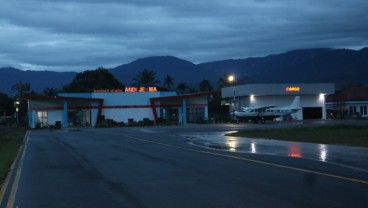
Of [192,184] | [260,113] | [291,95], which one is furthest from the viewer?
[291,95]

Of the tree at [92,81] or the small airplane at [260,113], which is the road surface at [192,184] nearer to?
the small airplane at [260,113]

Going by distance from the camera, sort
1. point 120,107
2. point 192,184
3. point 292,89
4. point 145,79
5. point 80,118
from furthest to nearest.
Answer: point 145,79
point 80,118
point 292,89
point 120,107
point 192,184

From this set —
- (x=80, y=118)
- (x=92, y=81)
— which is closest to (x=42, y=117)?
(x=80, y=118)

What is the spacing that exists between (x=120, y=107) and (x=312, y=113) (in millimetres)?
31299

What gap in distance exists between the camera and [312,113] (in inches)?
3625

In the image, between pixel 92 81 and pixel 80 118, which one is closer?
pixel 80 118

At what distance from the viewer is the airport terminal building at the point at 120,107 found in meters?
86.2

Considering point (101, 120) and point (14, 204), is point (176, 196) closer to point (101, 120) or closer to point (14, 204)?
point (14, 204)

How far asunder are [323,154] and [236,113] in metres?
57.1

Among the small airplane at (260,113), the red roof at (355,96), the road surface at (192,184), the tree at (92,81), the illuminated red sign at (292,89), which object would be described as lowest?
the road surface at (192,184)

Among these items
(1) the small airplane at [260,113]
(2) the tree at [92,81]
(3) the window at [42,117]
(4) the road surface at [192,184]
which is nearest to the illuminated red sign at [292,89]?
(1) the small airplane at [260,113]

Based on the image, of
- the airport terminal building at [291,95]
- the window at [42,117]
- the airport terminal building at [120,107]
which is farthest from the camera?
the airport terminal building at [291,95]

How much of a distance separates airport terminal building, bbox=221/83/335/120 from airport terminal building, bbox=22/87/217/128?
746cm

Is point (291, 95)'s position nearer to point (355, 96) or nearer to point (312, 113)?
point (312, 113)
